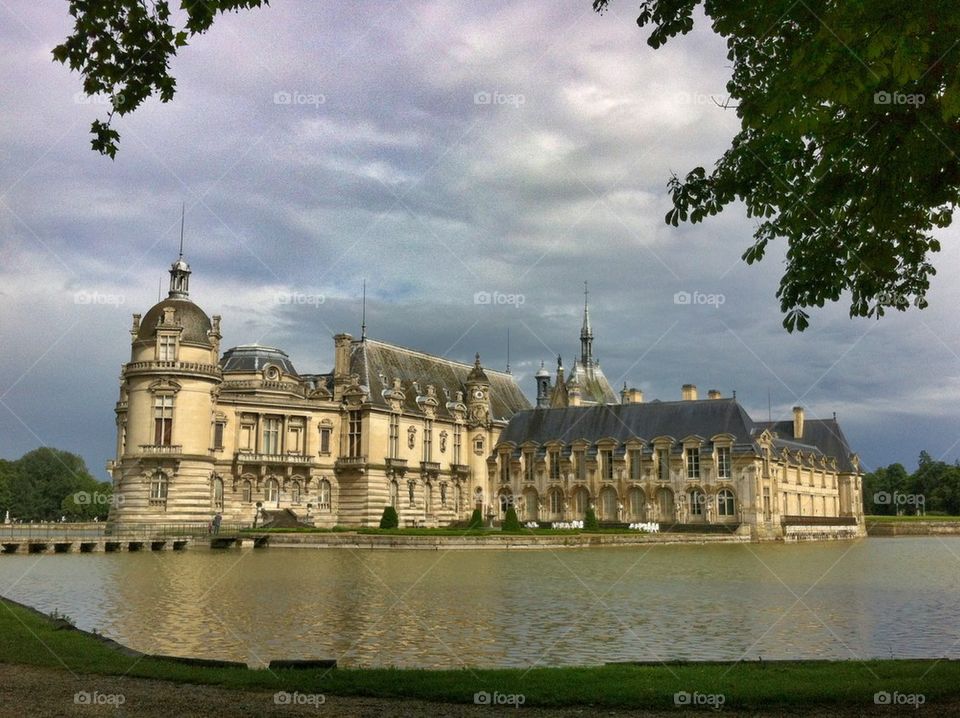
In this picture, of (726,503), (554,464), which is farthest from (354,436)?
(726,503)

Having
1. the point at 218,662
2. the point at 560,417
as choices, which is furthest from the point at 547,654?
the point at 560,417

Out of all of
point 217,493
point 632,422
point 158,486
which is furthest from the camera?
point 632,422

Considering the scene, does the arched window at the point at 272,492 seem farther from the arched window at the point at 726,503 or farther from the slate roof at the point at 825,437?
the slate roof at the point at 825,437

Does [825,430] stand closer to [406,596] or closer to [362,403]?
[362,403]

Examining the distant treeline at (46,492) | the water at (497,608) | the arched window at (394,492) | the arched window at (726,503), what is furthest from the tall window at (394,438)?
the distant treeline at (46,492)

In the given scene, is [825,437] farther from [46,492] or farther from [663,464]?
[46,492]

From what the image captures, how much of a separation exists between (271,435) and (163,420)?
27.0 feet

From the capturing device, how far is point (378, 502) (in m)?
62.8

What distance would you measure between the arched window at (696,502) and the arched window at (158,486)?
35.6m

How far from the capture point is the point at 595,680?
37.4 ft

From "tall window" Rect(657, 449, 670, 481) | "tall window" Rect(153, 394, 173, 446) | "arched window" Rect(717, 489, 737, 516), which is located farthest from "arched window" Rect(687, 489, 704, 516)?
"tall window" Rect(153, 394, 173, 446)

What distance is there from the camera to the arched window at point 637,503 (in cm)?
6812

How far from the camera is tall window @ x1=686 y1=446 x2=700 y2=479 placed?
66062 millimetres

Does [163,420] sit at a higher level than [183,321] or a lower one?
lower
